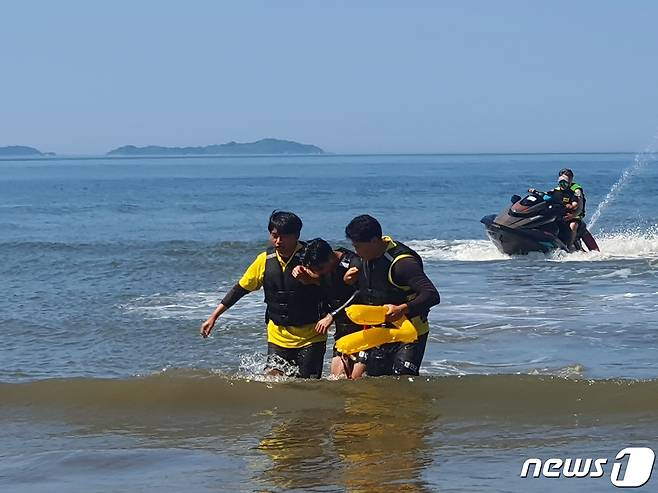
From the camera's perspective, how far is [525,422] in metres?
7.84

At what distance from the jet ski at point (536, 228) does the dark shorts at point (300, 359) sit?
36.9ft

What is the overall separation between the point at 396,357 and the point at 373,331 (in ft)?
0.91

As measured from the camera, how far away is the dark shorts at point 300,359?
7816 millimetres

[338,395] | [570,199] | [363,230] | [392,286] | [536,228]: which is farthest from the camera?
[536,228]

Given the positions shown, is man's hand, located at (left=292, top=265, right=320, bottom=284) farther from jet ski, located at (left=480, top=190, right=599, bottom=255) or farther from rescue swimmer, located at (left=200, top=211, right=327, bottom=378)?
jet ski, located at (left=480, top=190, right=599, bottom=255)

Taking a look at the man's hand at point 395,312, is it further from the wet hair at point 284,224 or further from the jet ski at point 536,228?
the jet ski at point 536,228

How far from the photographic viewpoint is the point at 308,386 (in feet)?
26.5

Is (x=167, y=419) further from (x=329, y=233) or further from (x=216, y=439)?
(x=329, y=233)

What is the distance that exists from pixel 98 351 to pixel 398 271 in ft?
18.0

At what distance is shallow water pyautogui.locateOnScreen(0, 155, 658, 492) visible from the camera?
22.0ft

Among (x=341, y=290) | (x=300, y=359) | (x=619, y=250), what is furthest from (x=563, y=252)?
(x=341, y=290)

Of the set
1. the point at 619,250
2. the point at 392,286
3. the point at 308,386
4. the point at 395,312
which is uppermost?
the point at 392,286

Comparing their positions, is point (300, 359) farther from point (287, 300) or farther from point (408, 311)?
point (408, 311)

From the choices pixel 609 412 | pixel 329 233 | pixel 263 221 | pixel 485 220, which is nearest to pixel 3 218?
pixel 263 221
